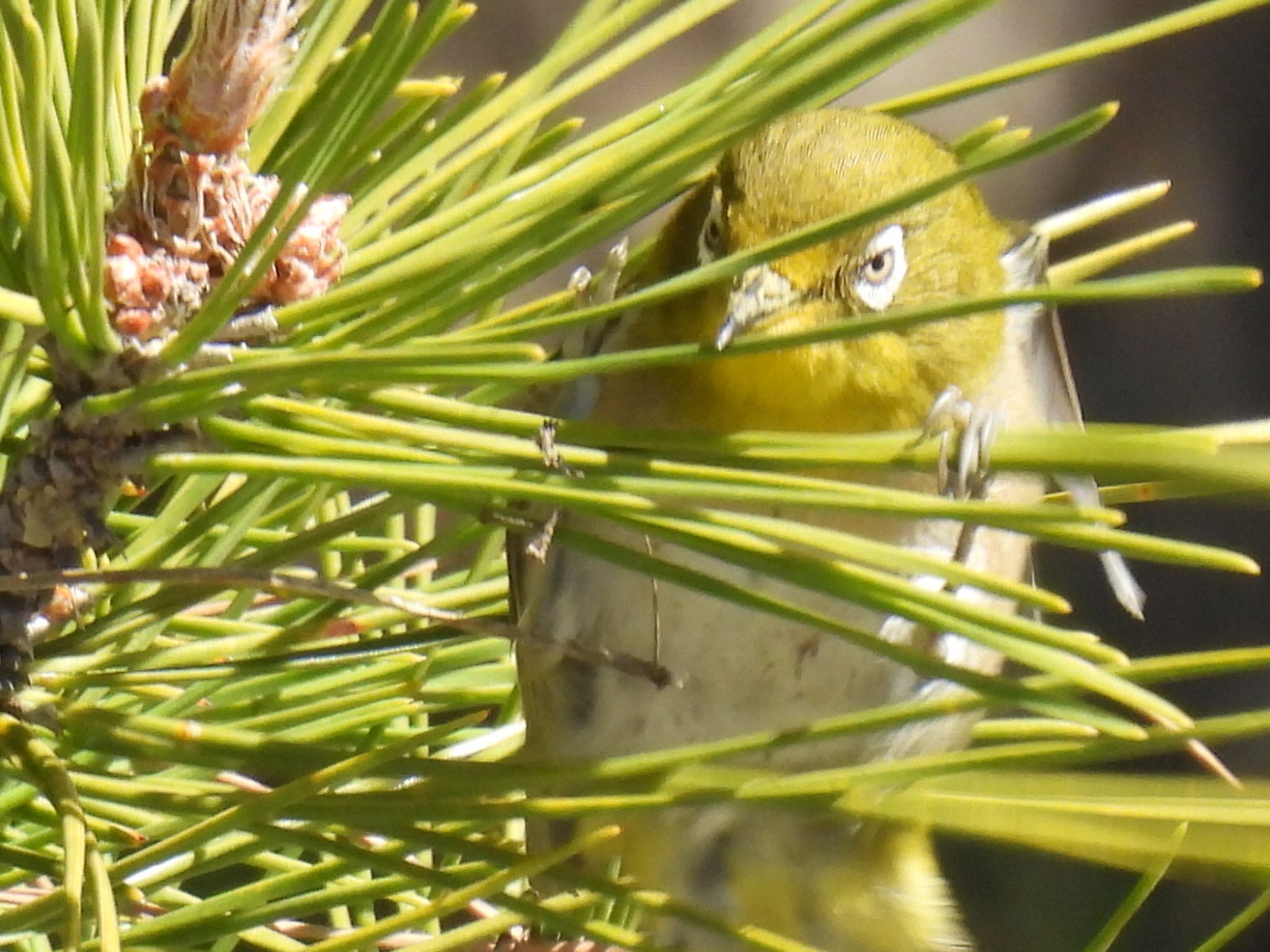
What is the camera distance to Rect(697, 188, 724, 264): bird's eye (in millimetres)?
681

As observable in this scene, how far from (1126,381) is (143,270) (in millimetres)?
1619

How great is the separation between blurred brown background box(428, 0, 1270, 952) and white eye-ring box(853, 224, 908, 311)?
106 cm

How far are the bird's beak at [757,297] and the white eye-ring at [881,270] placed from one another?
5 centimetres

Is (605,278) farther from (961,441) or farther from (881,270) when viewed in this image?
(961,441)

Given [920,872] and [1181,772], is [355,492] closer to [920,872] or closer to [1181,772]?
[920,872]

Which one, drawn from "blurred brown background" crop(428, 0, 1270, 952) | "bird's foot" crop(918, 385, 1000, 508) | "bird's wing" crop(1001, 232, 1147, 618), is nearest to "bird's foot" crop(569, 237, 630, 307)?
"bird's foot" crop(918, 385, 1000, 508)

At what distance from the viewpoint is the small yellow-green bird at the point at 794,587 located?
673 mm

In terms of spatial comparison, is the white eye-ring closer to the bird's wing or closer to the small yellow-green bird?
the small yellow-green bird

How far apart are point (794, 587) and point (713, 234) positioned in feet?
0.50

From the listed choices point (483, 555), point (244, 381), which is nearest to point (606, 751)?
point (483, 555)

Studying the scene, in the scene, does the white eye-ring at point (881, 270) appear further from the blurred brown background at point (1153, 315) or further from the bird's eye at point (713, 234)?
the blurred brown background at point (1153, 315)

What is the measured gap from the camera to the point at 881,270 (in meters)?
0.69

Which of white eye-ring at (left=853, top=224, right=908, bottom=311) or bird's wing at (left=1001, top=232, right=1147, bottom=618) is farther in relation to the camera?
bird's wing at (left=1001, top=232, right=1147, bottom=618)

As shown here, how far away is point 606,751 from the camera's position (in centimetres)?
82
